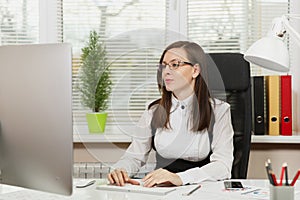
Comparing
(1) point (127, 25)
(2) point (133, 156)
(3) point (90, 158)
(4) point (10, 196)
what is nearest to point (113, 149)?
(2) point (133, 156)

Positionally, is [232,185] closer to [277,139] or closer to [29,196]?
[29,196]

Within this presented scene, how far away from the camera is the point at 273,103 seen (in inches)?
100

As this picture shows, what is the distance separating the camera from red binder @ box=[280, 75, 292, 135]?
2.53 meters

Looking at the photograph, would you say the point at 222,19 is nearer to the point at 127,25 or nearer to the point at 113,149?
the point at 127,25

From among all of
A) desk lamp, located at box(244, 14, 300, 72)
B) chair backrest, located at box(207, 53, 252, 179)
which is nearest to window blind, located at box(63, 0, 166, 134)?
chair backrest, located at box(207, 53, 252, 179)

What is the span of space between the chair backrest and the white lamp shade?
0.71 meters

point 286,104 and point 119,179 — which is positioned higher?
point 286,104

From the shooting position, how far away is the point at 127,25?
2.84 m

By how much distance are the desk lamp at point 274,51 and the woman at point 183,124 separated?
0.47 metres

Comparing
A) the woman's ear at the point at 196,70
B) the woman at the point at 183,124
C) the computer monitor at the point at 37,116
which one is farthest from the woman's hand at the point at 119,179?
the woman's ear at the point at 196,70

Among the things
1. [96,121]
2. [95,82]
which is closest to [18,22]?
[95,82]

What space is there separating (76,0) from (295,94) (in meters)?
1.29

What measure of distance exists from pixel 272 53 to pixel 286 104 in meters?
1.23

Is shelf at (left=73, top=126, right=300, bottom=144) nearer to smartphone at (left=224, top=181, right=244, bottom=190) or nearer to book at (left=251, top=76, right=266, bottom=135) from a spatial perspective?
book at (left=251, top=76, right=266, bottom=135)
